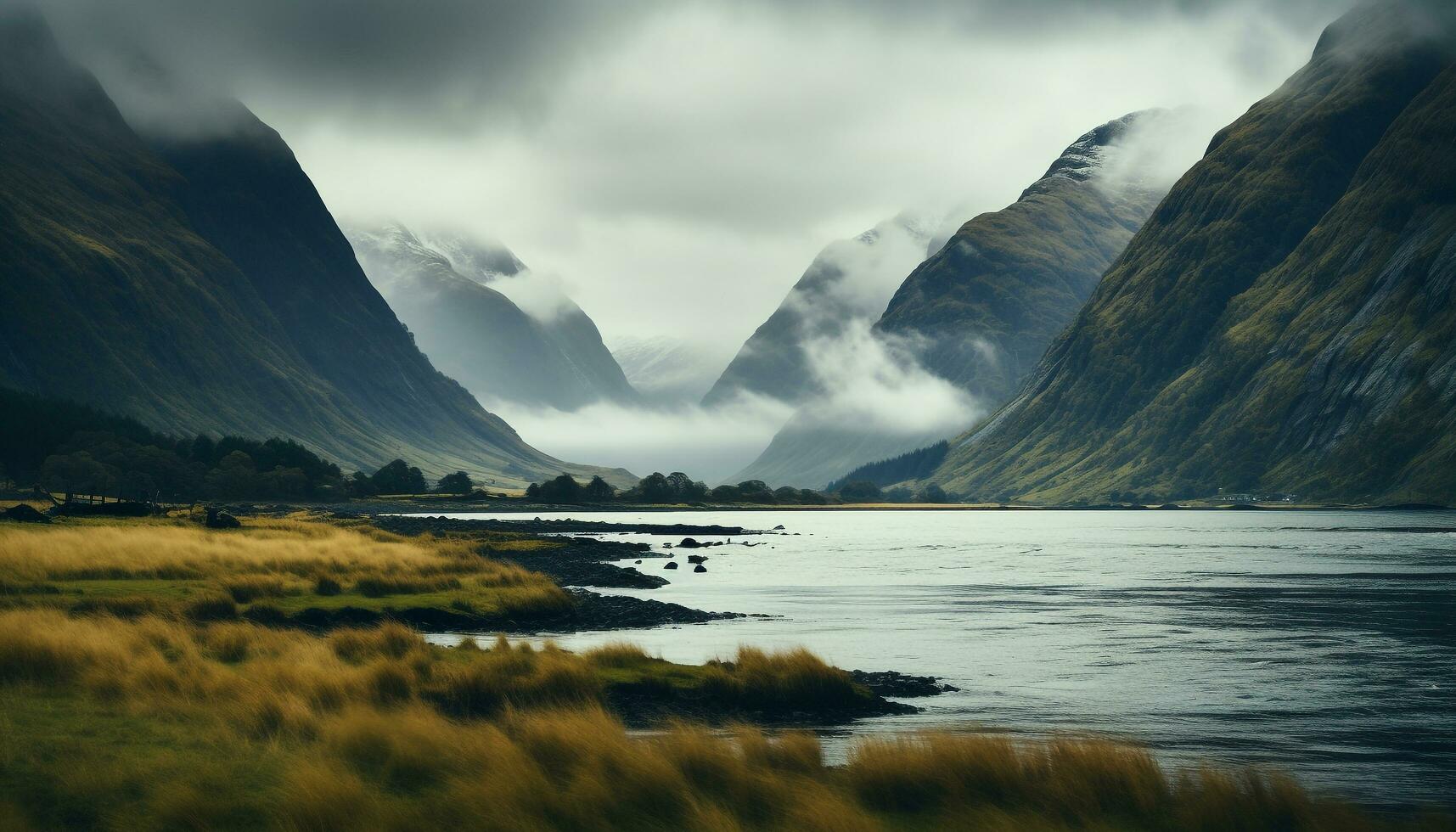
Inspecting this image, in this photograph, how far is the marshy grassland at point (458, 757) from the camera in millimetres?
17203

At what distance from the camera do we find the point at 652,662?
36094 mm

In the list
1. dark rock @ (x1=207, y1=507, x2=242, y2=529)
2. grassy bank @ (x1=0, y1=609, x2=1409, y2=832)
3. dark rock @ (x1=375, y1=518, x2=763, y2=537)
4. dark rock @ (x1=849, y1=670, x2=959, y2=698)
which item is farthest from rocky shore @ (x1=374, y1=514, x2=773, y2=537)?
grassy bank @ (x1=0, y1=609, x2=1409, y2=832)

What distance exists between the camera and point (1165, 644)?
165 ft

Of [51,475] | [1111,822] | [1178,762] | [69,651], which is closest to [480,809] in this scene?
[1111,822]

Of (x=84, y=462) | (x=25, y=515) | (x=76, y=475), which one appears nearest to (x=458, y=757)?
(x=25, y=515)

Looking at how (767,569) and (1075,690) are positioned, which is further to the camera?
(767,569)

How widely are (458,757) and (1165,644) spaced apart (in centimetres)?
3855

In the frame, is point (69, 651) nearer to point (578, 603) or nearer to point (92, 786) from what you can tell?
point (92, 786)

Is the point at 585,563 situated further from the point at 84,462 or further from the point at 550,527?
the point at 84,462

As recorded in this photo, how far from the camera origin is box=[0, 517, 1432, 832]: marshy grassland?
17.2 m

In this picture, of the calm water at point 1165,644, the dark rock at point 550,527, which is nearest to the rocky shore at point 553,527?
the dark rock at point 550,527

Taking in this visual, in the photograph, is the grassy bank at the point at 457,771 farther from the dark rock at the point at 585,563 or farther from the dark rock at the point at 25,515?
the dark rock at the point at 25,515

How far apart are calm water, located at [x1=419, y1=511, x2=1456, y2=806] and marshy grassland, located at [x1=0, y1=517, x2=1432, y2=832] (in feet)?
19.7

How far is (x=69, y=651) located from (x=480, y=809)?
47.4 feet
